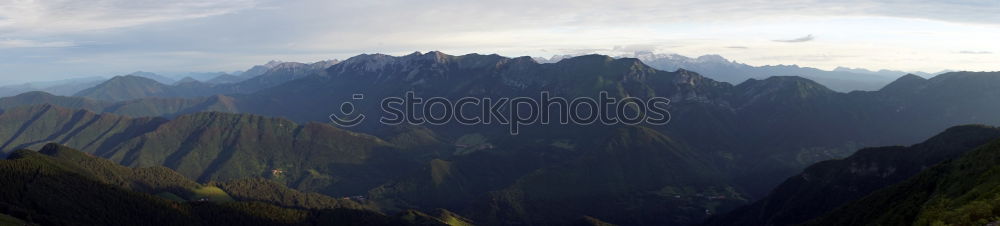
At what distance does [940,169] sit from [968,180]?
5701 cm

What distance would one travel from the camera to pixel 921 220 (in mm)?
65938

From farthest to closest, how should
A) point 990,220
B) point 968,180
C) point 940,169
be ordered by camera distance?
point 940,169 < point 968,180 < point 990,220

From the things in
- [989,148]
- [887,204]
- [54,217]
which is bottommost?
[54,217]

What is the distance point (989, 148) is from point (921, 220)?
7154 cm

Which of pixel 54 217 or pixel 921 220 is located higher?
pixel 921 220

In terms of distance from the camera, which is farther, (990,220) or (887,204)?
(887,204)

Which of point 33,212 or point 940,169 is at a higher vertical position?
point 940,169

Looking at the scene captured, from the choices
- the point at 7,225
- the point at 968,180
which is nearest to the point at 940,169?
the point at 968,180

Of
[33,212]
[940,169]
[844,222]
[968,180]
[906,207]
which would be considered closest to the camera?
[968,180]

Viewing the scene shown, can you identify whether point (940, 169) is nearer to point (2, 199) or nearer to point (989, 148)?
point (989, 148)

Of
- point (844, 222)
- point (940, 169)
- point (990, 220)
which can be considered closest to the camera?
point (990, 220)

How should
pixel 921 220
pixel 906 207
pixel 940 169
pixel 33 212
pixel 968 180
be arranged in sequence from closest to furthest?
pixel 921 220, pixel 968 180, pixel 906 207, pixel 940 169, pixel 33 212

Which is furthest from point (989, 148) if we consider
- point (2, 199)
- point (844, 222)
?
point (2, 199)

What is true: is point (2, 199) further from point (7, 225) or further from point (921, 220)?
point (921, 220)
